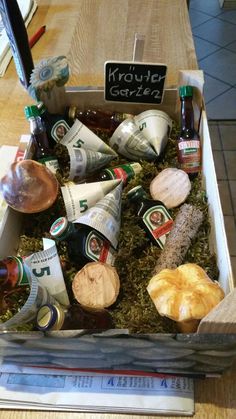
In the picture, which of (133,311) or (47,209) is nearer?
(133,311)

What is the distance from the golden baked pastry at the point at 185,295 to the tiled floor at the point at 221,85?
3.19ft

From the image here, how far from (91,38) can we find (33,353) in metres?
1.03

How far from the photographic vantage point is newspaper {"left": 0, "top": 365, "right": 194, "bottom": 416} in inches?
20.9

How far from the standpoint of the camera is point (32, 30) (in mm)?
1268

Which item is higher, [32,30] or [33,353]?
[32,30]

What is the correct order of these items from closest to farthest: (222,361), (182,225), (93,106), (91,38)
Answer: (222,361) → (182,225) → (93,106) → (91,38)

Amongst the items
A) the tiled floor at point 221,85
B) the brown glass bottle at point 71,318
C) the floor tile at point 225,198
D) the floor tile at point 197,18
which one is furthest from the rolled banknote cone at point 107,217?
the floor tile at point 197,18

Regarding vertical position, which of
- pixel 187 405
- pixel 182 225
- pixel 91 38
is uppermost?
pixel 91 38

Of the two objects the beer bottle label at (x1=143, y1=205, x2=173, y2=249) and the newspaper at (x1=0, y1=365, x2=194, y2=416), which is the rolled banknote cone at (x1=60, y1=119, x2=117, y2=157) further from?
the newspaper at (x1=0, y1=365, x2=194, y2=416)

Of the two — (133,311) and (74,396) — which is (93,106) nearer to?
Result: (133,311)

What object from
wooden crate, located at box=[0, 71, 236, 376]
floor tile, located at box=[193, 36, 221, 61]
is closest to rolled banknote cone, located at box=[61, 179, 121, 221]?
wooden crate, located at box=[0, 71, 236, 376]

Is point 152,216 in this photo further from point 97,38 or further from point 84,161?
point 97,38

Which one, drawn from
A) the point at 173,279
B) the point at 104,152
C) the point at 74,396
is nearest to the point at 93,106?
the point at 104,152

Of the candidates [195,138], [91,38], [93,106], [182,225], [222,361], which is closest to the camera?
[222,361]
